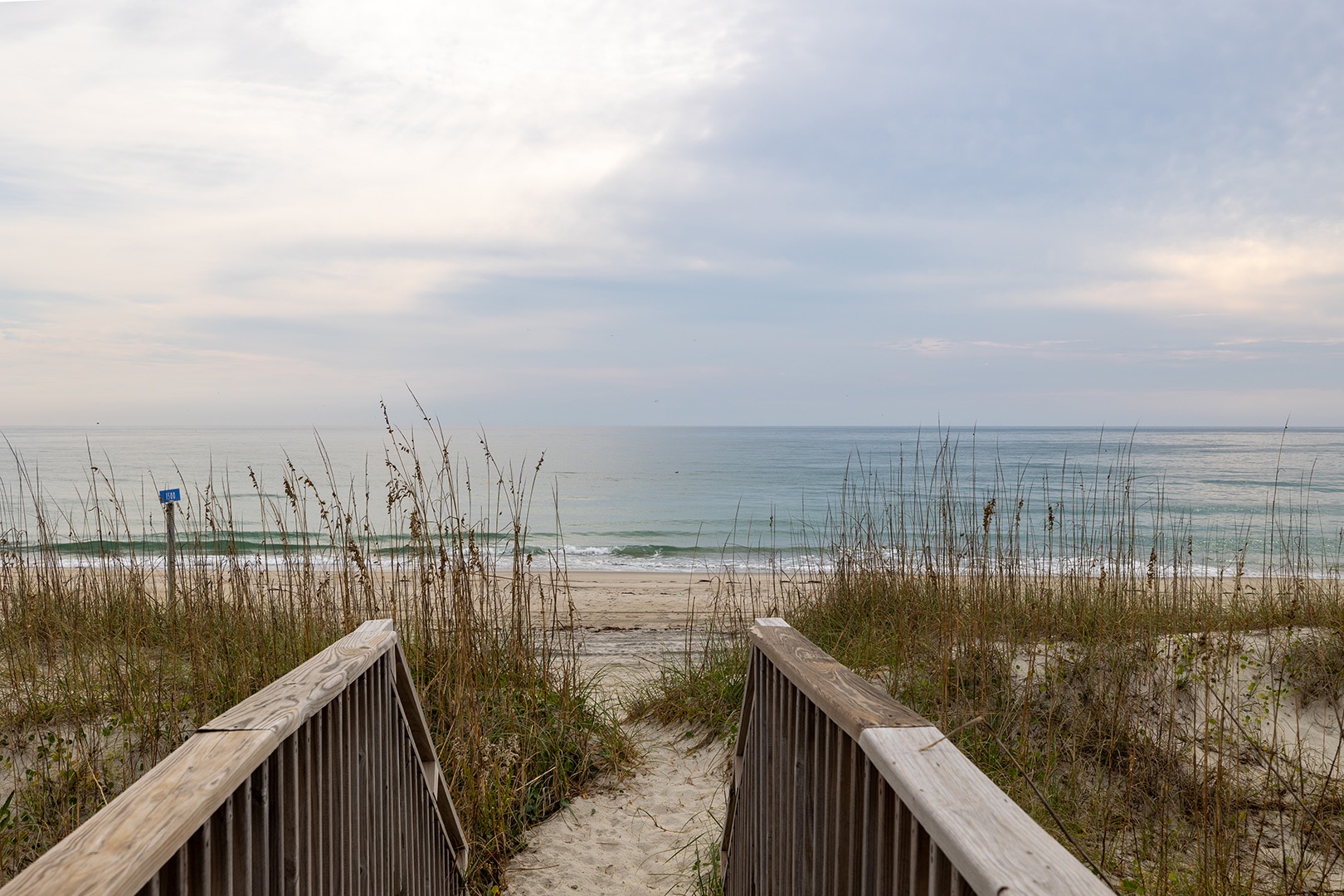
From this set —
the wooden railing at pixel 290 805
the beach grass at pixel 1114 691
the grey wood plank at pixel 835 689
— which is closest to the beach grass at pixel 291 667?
the wooden railing at pixel 290 805

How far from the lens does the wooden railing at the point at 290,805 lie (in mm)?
730

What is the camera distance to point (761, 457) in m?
45.6

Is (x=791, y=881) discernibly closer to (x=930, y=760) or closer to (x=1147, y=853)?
(x=930, y=760)

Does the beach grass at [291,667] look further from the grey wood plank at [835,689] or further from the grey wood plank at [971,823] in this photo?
the grey wood plank at [971,823]

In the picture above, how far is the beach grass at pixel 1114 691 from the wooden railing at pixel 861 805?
47.6 inches

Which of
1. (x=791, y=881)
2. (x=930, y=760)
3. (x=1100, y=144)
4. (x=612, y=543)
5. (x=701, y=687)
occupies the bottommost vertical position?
(x=612, y=543)

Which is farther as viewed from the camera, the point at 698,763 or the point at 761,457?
the point at 761,457

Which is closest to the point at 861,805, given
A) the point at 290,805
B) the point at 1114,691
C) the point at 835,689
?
the point at 835,689

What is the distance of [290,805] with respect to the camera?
124 centimetres

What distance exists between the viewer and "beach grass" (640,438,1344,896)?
9.37ft

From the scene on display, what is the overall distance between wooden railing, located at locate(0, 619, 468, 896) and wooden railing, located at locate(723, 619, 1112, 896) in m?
0.77

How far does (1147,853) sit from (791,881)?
6.58 feet

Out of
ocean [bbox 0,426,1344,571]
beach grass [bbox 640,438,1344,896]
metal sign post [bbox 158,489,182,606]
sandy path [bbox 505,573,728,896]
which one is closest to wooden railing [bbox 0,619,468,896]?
sandy path [bbox 505,573,728,896]

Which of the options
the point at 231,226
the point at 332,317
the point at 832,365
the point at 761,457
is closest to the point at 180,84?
the point at 231,226
